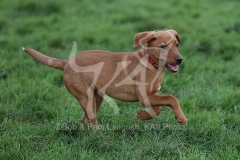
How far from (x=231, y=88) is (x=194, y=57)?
1.72 meters

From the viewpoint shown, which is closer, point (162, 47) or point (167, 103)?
Result: point (167, 103)

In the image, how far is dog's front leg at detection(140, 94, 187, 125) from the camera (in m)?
5.04

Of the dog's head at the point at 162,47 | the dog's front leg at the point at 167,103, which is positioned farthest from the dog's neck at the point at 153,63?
the dog's front leg at the point at 167,103

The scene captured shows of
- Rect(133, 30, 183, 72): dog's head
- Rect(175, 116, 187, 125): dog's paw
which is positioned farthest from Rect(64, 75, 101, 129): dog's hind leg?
Rect(175, 116, 187, 125): dog's paw

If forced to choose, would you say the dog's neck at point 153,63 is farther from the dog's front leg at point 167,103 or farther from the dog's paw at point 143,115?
the dog's paw at point 143,115

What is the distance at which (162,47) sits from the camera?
17.0 ft

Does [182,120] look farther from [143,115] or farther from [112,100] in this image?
[112,100]

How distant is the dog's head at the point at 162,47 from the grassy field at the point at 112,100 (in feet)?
2.42

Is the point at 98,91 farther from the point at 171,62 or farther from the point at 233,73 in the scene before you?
the point at 233,73

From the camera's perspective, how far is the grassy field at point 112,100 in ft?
16.2

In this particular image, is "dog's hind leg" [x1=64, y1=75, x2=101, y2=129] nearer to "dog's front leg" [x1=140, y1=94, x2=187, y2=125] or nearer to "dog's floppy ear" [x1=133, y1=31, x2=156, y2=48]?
"dog's front leg" [x1=140, y1=94, x2=187, y2=125]

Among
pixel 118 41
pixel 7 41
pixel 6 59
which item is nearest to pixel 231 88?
pixel 118 41

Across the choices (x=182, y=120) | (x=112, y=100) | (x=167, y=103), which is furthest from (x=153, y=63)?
(x=112, y=100)

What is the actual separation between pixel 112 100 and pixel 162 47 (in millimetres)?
1464
